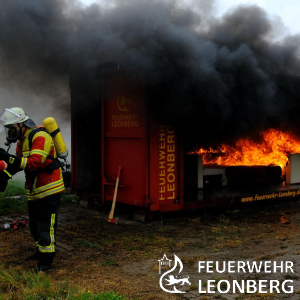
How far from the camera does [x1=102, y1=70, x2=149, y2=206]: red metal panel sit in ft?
23.4

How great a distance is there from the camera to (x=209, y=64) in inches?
288

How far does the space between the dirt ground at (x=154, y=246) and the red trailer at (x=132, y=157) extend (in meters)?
0.40

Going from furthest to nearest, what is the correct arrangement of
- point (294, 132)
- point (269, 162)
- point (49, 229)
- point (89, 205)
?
point (294, 132), point (269, 162), point (89, 205), point (49, 229)

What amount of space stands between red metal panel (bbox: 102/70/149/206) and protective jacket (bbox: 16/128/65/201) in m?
2.36

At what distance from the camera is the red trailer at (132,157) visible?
7.14 meters

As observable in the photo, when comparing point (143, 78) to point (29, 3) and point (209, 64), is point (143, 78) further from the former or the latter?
point (29, 3)

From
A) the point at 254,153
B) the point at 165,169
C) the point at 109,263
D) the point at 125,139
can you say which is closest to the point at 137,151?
the point at 125,139

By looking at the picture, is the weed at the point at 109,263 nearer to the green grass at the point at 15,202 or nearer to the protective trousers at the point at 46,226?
the protective trousers at the point at 46,226

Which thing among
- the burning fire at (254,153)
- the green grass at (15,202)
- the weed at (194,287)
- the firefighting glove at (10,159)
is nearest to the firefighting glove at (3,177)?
the firefighting glove at (10,159)

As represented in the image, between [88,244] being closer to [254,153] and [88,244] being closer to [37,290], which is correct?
[37,290]

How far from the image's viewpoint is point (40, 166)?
4.70 m

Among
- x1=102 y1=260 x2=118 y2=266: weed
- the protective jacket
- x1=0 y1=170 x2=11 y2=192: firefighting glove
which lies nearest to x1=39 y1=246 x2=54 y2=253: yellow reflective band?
the protective jacket

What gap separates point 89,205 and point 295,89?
5164 millimetres

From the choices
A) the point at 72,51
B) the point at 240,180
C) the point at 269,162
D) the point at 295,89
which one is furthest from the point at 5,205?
the point at 295,89
